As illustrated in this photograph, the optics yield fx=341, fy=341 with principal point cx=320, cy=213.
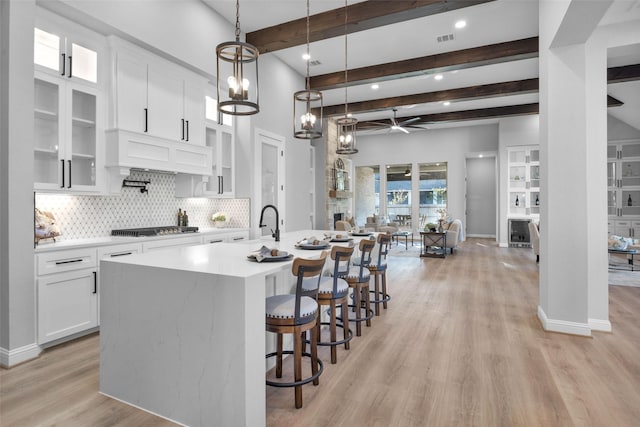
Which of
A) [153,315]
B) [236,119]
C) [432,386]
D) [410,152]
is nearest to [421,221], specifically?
[410,152]

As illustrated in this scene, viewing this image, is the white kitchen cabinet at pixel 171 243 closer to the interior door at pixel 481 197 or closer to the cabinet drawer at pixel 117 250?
the cabinet drawer at pixel 117 250

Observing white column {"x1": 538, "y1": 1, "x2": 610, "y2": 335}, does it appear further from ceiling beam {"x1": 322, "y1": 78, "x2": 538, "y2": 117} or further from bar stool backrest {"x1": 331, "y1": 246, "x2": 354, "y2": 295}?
ceiling beam {"x1": 322, "y1": 78, "x2": 538, "y2": 117}

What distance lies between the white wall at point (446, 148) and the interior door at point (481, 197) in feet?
5.17

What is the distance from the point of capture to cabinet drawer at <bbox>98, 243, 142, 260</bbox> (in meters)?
3.25

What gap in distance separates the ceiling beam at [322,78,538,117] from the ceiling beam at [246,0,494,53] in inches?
149

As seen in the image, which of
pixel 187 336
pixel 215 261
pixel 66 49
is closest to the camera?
pixel 187 336

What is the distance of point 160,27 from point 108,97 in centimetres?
102

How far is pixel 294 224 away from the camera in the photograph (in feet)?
21.5

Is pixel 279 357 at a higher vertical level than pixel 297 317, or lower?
lower

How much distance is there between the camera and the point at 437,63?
5863mm

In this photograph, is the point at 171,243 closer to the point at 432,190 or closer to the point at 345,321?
the point at 345,321

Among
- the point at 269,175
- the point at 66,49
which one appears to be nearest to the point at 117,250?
the point at 66,49

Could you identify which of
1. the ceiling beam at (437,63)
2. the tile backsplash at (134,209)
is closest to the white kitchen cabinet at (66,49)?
the tile backsplash at (134,209)

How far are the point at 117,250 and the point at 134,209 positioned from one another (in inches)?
36.9
